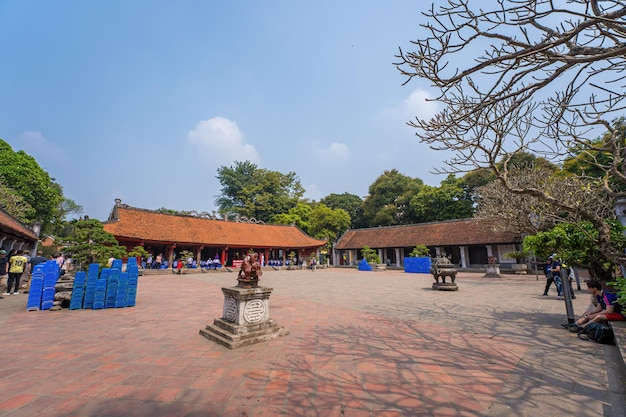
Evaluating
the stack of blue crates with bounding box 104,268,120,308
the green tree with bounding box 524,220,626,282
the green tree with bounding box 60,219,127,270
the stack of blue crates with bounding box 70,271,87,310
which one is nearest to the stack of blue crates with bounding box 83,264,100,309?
the stack of blue crates with bounding box 70,271,87,310

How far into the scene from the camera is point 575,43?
9.00 feet

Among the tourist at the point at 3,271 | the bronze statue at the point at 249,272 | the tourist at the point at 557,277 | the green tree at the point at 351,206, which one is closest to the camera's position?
the bronze statue at the point at 249,272

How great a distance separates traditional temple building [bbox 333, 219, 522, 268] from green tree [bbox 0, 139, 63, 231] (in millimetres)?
28375

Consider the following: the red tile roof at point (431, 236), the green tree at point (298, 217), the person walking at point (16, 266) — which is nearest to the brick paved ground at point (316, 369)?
the person walking at point (16, 266)

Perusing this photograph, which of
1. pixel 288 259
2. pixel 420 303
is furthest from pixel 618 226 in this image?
pixel 288 259

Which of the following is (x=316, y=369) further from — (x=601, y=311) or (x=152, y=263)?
(x=152, y=263)

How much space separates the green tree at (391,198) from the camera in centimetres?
3678

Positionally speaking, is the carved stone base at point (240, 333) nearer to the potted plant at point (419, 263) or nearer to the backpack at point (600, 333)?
the backpack at point (600, 333)

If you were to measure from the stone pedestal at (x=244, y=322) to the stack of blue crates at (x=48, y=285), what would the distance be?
16.5 ft

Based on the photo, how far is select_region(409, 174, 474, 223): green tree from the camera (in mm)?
31703

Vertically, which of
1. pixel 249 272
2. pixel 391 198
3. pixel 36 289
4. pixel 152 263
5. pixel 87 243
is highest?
pixel 391 198

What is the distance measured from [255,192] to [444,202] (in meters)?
25.8

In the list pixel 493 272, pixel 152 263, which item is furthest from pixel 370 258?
pixel 152 263

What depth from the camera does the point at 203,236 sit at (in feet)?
77.6
